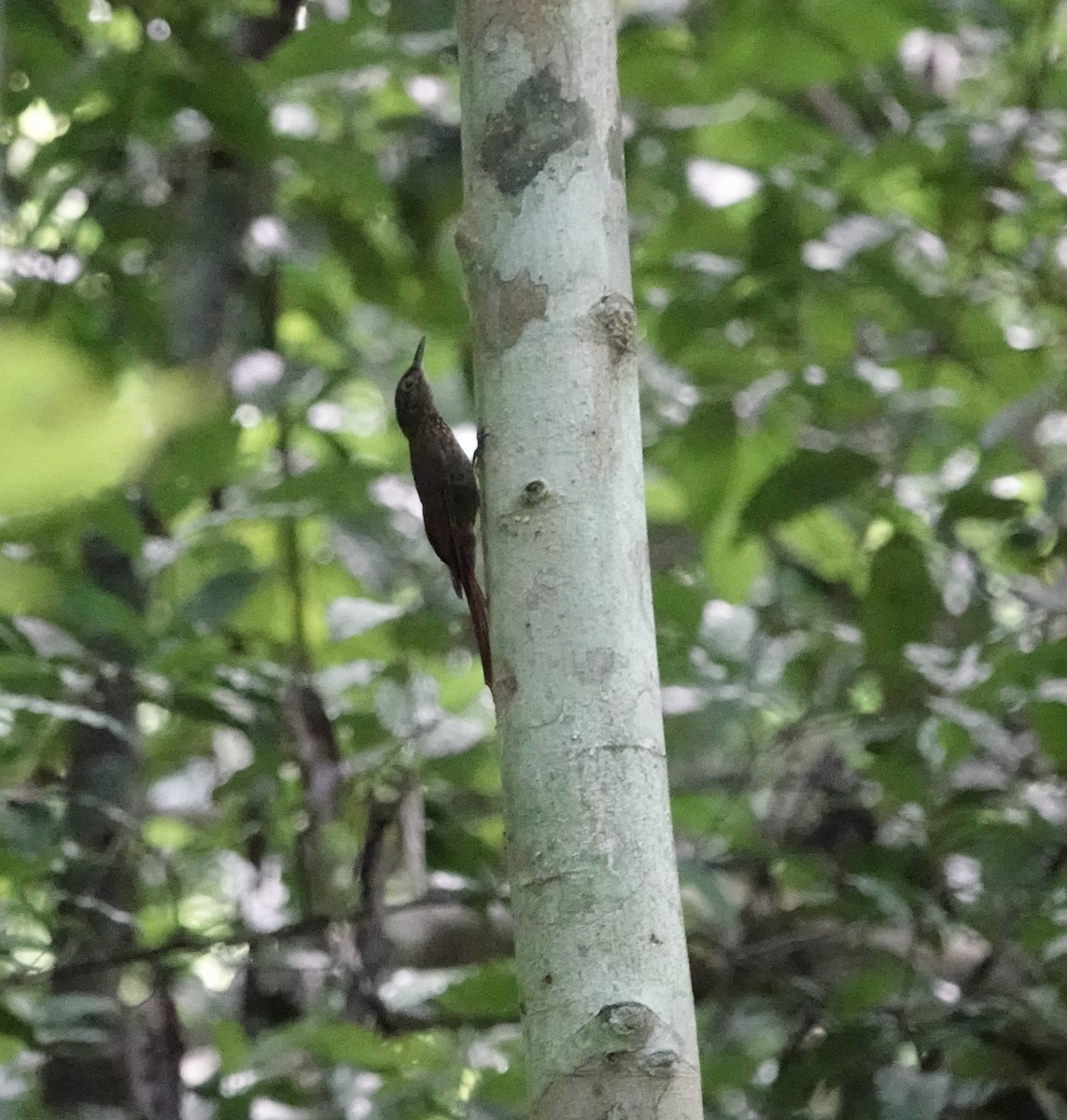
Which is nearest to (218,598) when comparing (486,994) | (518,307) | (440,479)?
(440,479)

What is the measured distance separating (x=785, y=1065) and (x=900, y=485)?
37.7 inches

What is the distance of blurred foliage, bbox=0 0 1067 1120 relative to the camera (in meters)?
1.71

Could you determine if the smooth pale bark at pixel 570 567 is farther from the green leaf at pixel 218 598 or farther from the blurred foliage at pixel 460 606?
the green leaf at pixel 218 598

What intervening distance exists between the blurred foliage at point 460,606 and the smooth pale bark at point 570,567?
0.64m

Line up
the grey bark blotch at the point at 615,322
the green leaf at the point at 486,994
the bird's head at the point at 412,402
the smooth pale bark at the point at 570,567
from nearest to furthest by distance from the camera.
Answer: the smooth pale bark at the point at 570,567
the grey bark blotch at the point at 615,322
the green leaf at the point at 486,994
the bird's head at the point at 412,402

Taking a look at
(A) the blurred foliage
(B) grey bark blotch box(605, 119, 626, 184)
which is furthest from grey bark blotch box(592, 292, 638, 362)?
(A) the blurred foliage

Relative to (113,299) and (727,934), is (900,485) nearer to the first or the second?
(727,934)

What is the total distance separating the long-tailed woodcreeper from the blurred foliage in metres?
0.07

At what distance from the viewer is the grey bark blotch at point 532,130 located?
0.97 meters

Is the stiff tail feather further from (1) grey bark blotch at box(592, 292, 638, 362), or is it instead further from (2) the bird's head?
(1) grey bark blotch at box(592, 292, 638, 362)

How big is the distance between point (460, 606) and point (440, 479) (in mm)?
409

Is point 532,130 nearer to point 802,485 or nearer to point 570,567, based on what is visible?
point 570,567

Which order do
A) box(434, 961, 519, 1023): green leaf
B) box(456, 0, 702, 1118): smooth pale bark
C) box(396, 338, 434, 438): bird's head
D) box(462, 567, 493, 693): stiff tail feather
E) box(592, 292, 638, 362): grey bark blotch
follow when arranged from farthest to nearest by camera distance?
box(396, 338, 434, 438): bird's head → box(434, 961, 519, 1023): green leaf → box(462, 567, 493, 693): stiff tail feather → box(592, 292, 638, 362): grey bark blotch → box(456, 0, 702, 1118): smooth pale bark

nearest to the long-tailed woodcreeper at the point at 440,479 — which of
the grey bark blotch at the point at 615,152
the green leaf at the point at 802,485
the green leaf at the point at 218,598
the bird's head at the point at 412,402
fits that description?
the bird's head at the point at 412,402
